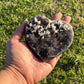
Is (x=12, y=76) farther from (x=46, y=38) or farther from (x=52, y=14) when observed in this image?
(x=52, y=14)

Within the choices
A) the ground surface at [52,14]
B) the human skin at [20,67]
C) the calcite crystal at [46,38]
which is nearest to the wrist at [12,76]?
the human skin at [20,67]

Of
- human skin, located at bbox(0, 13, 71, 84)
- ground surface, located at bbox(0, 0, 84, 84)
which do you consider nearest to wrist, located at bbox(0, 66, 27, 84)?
human skin, located at bbox(0, 13, 71, 84)

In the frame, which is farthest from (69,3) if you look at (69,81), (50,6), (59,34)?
(69,81)

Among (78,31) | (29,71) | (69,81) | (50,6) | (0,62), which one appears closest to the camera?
(29,71)

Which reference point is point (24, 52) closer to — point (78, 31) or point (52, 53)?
point (52, 53)

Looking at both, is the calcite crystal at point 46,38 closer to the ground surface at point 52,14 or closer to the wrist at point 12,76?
the wrist at point 12,76

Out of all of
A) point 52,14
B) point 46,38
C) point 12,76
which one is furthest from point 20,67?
point 52,14
